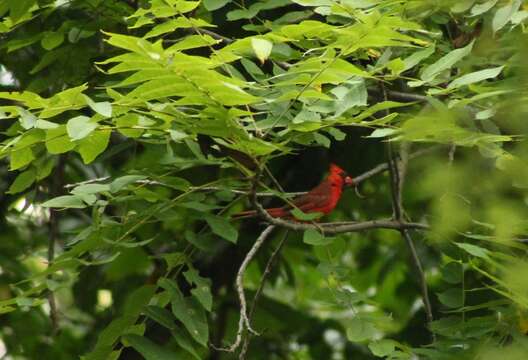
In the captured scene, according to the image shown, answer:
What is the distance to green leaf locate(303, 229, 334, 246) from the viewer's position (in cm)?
380

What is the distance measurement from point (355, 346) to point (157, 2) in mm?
3217

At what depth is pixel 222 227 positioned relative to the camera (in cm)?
383

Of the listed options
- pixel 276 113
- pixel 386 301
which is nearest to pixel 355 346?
pixel 386 301

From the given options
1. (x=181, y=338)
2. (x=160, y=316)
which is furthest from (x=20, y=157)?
(x=181, y=338)

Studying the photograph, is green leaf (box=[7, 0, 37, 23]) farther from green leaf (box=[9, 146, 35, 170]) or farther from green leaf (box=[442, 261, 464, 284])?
green leaf (box=[442, 261, 464, 284])

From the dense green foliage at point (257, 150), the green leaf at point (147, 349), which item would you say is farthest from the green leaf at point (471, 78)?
the green leaf at point (147, 349)

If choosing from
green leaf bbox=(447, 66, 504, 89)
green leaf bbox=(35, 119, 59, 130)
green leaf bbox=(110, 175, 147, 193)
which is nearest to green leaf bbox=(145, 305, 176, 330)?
green leaf bbox=(110, 175, 147, 193)

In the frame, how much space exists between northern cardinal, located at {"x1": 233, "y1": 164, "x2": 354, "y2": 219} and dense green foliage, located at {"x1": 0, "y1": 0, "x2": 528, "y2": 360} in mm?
110

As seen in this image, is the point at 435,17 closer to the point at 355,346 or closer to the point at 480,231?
the point at 480,231

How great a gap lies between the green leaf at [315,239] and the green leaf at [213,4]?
829 millimetres

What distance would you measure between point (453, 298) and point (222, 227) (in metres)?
0.80

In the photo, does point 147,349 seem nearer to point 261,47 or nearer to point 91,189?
point 91,189

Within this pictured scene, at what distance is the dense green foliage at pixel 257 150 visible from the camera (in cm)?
→ 263

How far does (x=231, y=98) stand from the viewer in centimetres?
288
